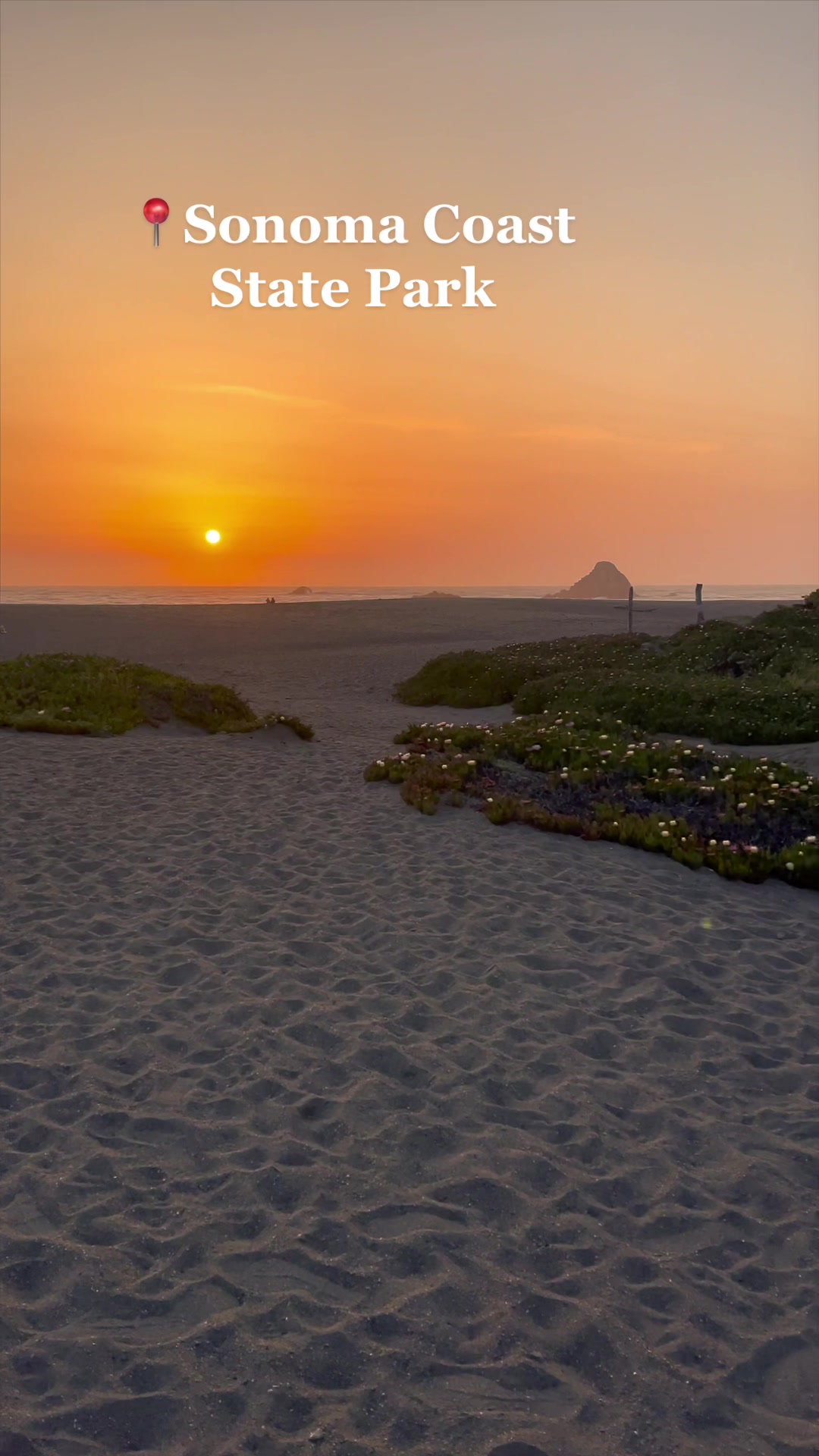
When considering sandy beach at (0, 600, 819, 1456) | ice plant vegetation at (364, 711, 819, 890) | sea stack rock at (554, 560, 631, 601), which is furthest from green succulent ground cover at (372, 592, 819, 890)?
sea stack rock at (554, 560, 631, 601)

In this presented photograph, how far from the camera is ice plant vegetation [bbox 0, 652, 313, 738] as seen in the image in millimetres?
18891

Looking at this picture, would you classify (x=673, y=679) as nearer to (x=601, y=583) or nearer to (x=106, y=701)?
→ (x=106, y=701)

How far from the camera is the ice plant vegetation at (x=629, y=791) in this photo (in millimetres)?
11930

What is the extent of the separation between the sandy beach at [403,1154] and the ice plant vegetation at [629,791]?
614 mm

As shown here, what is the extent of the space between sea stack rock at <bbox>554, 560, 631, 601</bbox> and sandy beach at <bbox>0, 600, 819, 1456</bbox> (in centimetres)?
16172

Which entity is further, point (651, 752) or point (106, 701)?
point (106, 701)

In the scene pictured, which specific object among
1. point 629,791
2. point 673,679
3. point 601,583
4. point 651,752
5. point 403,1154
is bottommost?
point 403,1154

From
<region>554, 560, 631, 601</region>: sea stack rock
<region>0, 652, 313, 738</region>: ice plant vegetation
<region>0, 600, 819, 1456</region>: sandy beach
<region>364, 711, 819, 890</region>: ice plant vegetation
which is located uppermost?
<region>554, 560, 631, 601</region>: sea stack rock

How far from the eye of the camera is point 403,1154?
5.67 metres

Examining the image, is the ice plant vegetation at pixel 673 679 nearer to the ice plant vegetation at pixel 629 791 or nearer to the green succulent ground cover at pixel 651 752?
the green succulent ground cover at pixel 651 752

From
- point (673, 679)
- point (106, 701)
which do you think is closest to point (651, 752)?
point (673, 679)

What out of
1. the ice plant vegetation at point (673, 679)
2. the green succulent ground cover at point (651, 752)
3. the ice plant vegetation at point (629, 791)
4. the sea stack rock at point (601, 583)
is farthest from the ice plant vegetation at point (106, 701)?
the sea stack rock at point (601, 583)

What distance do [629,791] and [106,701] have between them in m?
11.5

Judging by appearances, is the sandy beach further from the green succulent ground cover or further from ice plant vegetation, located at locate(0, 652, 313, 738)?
ice plant vegetation, located at locate(0, 652, 313, 738)
